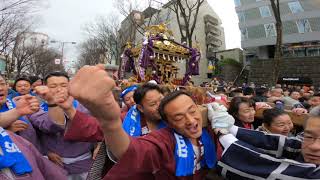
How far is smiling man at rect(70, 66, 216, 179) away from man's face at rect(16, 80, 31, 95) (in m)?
3.97

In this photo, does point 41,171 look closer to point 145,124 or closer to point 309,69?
point 145,124

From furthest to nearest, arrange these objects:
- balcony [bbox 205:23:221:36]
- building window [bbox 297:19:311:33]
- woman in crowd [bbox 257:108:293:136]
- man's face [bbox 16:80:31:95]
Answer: balcony [bbox 205:23:221:36], building window [bbox 297:19:311:33], man's face [bbox 16:80:31:95], woman in crowd [bbox 257:108:293:136]

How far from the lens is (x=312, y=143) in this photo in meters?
1.98

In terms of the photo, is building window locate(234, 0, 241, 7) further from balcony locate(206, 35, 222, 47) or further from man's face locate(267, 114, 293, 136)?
man's face locate(267, 114, 293, 136)

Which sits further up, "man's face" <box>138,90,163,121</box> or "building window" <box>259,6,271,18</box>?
"building window" <box>259,6,271,18</box>

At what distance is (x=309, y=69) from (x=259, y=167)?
A: 88.1 ft

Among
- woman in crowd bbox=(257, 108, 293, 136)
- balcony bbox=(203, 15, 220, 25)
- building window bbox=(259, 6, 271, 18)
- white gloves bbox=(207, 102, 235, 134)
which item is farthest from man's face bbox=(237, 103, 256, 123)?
balcony bbox=(203, 15, 220, 25)

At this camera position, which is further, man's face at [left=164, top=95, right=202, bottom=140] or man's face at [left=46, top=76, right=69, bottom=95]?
man's face at [left=46, top=76, right=69, bottom=95]

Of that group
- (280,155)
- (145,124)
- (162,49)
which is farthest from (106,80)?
(162,49)

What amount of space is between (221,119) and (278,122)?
1.06 m

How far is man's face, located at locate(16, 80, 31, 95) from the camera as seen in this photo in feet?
17.9

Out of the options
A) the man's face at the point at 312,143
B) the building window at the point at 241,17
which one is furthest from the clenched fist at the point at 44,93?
the building window at the point at 241,17

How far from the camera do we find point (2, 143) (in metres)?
2.22

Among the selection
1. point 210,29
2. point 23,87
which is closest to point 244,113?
point 23,87
